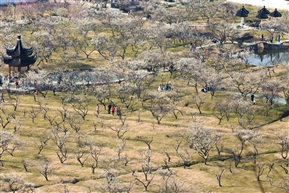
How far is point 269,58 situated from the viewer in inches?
4747

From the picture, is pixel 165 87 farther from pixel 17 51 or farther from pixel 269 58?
pixel 269 58

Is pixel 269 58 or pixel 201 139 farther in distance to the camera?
pixel 269 58

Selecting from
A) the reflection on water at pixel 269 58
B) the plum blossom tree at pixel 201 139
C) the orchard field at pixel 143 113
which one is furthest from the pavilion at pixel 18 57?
the reflection on water at pixel 269 58

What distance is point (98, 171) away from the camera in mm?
65312

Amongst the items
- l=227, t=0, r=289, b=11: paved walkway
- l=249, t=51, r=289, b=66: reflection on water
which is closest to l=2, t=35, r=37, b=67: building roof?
l=249, t=51, r=289, b=66: reflection on water

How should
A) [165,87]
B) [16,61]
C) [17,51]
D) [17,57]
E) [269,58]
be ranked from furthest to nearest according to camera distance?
1. [269,58]
2. [16,61]
3. [17,51]
4. [17,57]
5. [165,87]

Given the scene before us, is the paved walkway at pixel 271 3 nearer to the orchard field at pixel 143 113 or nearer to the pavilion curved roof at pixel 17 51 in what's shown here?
the orchard field at pixel 143 113

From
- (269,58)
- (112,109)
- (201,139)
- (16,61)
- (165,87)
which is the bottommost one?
(112,109)

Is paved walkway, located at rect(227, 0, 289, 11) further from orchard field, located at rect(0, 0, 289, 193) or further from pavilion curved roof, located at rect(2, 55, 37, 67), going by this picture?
pavilion curved roof, located at rect(2, 55, 37, 67)

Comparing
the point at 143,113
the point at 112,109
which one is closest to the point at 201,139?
the point at 143,113

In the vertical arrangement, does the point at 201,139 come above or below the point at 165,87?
below

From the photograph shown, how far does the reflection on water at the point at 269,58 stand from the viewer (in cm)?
11156

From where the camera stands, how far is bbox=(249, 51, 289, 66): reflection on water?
111562 millimetres

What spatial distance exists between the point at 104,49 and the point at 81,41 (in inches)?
379
